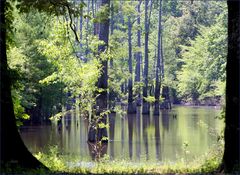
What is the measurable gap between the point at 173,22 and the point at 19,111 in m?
52.1

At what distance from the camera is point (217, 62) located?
123ft

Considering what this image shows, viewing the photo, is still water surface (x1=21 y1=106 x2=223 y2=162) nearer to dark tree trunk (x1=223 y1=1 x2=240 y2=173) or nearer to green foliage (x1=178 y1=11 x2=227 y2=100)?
dark tree trunk (x1=223 y1=1 x2=240 y2=173)

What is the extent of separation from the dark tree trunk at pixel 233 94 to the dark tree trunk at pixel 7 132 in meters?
3.54

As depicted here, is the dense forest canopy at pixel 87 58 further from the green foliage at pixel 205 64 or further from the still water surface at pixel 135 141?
the still water surface at pixel 135 141

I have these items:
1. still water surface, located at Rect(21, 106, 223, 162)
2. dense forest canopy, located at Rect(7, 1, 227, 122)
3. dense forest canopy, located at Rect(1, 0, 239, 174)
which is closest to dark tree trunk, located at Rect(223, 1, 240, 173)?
dense forest canopy, located at Rect(1, 0, 239, 174)

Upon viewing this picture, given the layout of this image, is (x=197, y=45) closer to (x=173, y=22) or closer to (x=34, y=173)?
(x=173, y=22)

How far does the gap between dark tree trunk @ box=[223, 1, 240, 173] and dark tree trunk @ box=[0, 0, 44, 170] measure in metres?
3.54

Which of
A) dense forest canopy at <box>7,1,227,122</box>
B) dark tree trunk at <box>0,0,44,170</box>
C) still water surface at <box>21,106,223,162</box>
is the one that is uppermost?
dense forest canopy at <box>7,1,227,122</box>

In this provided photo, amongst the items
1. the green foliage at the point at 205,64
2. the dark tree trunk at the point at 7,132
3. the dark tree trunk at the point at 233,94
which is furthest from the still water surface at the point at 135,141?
the green foliage at the point at 205,64

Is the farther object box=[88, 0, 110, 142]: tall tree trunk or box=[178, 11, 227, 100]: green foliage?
box=[178, 11, 227, 100]: green foliage

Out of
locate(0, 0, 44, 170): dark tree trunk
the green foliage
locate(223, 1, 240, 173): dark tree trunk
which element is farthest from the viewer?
the green foliage

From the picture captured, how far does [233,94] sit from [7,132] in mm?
4086

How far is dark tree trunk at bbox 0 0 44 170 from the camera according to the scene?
841 cm

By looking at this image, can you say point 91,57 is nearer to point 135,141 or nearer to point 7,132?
point 135,141
